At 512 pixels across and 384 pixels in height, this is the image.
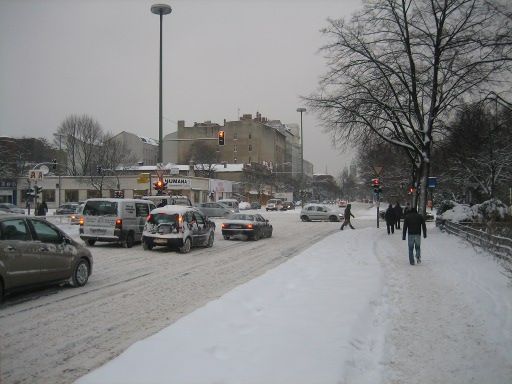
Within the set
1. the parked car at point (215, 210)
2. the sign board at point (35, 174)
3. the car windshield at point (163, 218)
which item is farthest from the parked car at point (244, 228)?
the parked car at point (215, 210)

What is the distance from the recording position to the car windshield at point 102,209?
59.3 ft

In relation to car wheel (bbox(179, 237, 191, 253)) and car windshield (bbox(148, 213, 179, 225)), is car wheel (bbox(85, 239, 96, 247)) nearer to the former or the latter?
car windshield (bbox(148, 213, 179, 225))

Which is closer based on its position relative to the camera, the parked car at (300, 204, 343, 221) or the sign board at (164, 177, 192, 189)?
the parked car at (300, 204, 343, 221)

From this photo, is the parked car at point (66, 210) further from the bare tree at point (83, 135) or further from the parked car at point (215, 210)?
the bare tree at point (83, 135)

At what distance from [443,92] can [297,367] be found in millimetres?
24021

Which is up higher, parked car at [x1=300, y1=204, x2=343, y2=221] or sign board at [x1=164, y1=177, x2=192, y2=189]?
sign board at [x1=164, y1=177, x2=192, y2=189]

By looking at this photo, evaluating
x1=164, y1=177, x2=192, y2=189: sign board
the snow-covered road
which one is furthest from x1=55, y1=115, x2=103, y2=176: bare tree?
the snow-covered road

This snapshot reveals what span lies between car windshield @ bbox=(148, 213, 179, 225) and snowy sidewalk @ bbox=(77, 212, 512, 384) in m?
6.75

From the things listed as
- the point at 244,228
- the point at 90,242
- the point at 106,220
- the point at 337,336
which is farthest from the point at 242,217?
the point at 337,336

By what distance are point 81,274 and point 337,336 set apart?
6267mm

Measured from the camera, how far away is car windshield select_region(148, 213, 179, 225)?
1738 centimetres

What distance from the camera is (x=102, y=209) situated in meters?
18.1

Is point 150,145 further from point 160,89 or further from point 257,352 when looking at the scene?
point 257,352

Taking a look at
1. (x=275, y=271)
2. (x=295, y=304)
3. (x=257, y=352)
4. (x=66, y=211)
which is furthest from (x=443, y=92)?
(x=66, y=211)
